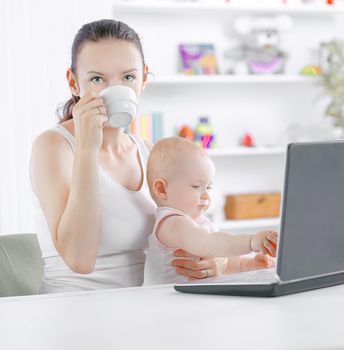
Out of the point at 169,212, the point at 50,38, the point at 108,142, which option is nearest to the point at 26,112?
the point at 50,38

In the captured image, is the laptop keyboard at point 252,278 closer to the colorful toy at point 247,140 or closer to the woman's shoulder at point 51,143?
the woman's shoulder at point 51,143

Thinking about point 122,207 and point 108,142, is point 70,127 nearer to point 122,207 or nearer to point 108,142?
point 108,142

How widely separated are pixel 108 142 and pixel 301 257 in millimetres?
789

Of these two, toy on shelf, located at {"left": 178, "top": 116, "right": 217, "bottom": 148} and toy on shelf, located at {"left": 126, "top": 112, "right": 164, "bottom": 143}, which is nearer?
toy on shelf, located at {"left": 126, "top": 112, "right": 164, "bottom": 143}

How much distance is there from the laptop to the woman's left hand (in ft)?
0.76

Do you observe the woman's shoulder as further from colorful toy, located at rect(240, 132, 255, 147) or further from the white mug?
colorful toy, located at rect(240, 132, 255, 147)

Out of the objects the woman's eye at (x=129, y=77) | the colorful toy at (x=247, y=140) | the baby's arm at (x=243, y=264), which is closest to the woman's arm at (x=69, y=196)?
the woman's eye at (x=129, y=77)

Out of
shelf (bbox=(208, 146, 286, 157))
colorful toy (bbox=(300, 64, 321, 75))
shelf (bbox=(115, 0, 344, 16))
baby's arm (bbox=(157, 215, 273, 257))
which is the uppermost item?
shelf (bbox=(115, 0, 344, 16))

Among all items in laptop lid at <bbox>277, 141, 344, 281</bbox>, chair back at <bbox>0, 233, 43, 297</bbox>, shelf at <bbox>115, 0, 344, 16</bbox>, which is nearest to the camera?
laptop lid at <bbox>277, 141, 344, 281</bbox>

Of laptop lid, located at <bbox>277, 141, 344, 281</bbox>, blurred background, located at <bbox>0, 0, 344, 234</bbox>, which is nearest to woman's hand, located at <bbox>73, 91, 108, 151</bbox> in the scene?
laptop lid, located at <bbox>277, 141, 344, 281</bbox>

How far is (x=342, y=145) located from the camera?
132 centimetres

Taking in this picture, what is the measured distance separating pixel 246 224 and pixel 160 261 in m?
Result: 2.86

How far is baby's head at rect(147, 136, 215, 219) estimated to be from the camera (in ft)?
5.87

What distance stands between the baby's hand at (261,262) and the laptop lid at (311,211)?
33 centimetres
